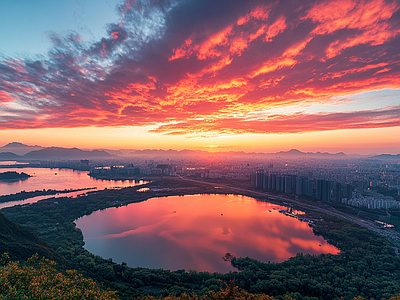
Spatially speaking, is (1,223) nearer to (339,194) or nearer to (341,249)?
(341,249)

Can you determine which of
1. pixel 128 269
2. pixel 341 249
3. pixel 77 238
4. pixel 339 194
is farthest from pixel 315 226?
pixel 77 238

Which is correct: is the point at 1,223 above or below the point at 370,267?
above

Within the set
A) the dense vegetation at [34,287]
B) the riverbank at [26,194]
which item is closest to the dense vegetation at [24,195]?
the riverbank at [26,194]

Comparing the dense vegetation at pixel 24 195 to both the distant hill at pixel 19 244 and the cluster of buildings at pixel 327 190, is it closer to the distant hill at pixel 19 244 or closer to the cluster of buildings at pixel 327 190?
the distant hill at pixel 19 244

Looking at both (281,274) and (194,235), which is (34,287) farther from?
Answer: (194,235)

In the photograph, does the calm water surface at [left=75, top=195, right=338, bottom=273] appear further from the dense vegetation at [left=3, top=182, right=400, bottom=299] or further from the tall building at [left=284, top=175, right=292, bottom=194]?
the tall building at [left=284, top=175, right=292, bottom=194]

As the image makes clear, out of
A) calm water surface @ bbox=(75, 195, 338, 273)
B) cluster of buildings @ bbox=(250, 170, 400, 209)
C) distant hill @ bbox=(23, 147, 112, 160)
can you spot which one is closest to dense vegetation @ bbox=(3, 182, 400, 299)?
calm water surface @ bbox=(75, 195, 338, 273)
